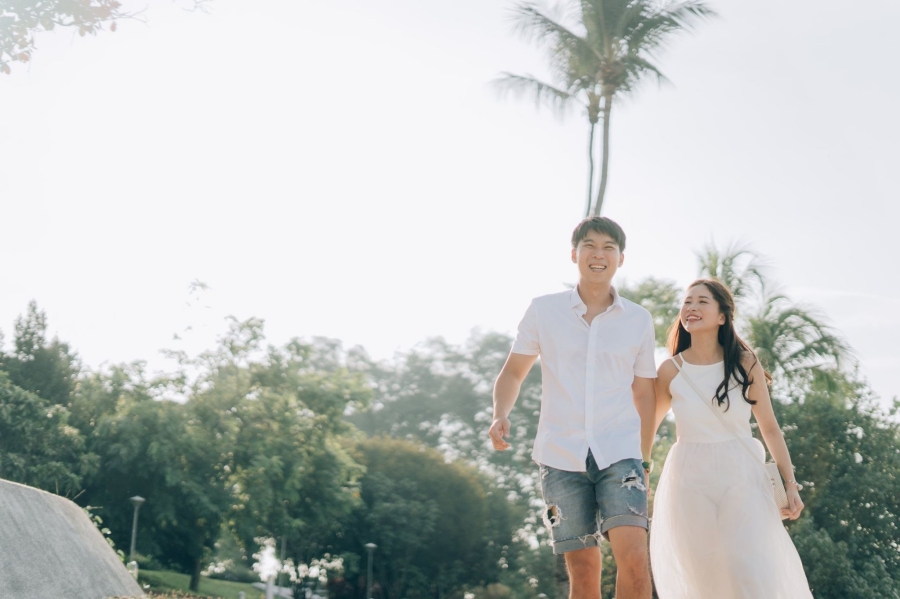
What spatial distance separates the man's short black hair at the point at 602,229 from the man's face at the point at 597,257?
0.02 metres

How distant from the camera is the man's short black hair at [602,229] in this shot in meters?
4.95

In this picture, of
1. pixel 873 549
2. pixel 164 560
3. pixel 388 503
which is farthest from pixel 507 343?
pixel 873 549

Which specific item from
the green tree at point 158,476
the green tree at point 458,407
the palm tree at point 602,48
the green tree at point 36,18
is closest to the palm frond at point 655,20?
the palm tree at point 602,48

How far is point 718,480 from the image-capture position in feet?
17.8

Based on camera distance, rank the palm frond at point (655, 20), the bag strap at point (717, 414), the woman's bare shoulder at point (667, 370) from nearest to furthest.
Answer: the bag strap at point (717, 414) → the woman's bare shoulder at point (667, 370) → the palm frond at point (655, 20)

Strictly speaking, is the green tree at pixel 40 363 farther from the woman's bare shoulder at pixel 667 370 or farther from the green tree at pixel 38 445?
the woman's bare shoulder at pixel 667 370

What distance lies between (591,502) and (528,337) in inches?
34.6

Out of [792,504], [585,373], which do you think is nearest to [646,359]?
[585,373]

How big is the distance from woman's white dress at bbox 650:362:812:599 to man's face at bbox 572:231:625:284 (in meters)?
1.10

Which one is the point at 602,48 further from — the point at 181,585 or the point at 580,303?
the point at 181,585

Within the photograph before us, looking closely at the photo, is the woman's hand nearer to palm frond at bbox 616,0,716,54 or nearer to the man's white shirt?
the man's white shirt

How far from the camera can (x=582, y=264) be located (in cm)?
496

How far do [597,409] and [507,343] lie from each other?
5870cm

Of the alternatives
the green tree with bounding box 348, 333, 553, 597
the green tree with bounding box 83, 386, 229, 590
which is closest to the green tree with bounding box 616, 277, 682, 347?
A: the green tree with bounding box 83, 386, 229, 590
